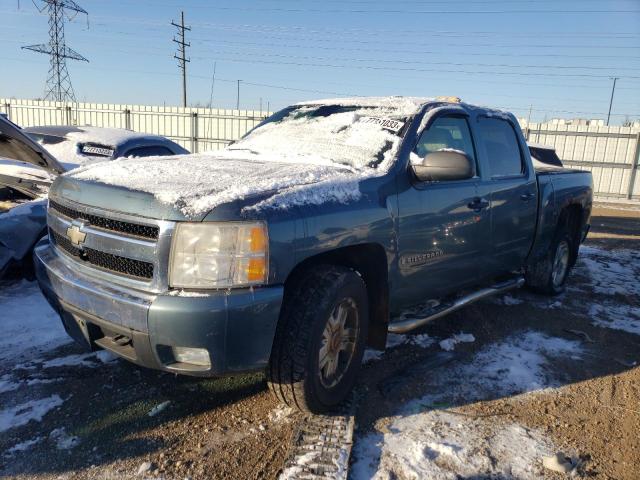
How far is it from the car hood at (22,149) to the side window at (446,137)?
3455 mm

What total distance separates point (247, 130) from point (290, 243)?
50.8ft

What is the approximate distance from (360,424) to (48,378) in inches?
77.1

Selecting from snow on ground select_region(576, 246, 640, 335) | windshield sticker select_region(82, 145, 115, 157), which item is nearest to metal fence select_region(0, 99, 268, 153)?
windshield sticker select_region(82, 145, 115, 157)

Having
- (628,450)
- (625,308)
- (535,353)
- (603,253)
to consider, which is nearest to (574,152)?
(603,253)

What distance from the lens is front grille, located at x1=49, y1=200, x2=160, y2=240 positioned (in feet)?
7.86

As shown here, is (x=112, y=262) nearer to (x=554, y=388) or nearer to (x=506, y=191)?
(x=554, y=388)

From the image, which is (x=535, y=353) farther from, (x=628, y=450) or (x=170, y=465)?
(x=170, y=465)

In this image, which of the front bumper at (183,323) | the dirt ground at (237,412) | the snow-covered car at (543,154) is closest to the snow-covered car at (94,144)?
the dirt ground at (237,412)

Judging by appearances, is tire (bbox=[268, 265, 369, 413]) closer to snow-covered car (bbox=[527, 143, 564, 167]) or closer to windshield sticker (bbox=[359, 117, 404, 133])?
windshield sticker (bbox=[359, 117, 404, 133])

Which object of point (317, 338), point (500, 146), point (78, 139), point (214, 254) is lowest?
point (317, 338)

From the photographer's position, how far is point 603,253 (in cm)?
826

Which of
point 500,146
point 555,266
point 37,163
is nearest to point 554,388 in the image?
point 500,146

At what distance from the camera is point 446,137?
383cm

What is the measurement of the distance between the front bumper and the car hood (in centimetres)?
268
